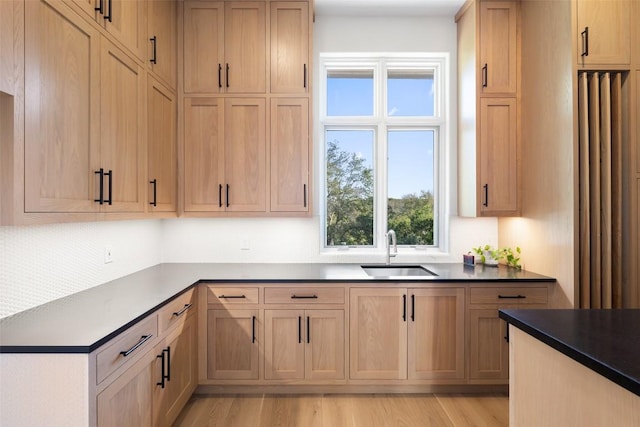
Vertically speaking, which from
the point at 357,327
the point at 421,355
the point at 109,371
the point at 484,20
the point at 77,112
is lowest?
the point at 421,355

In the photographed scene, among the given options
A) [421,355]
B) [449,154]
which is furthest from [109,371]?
[449,154]

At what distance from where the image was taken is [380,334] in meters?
2.68

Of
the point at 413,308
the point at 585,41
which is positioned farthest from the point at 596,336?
the point at 585,41

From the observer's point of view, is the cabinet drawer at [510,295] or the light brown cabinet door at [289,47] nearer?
the cabinet drawer at [510,295]

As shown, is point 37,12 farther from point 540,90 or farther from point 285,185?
point 540,90

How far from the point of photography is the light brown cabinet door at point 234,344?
2.64 meters

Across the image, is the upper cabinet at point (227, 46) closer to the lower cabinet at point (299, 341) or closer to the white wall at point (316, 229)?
the white wall at point (316, 229)

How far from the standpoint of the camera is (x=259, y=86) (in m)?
2.98

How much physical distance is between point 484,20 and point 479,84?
0.52 meters

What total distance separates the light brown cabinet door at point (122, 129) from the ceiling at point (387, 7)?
170cm

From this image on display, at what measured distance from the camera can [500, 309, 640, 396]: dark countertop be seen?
93 cm

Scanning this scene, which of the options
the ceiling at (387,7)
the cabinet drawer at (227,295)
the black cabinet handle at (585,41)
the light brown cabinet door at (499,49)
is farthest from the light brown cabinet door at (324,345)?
the ceiling at (387,7)

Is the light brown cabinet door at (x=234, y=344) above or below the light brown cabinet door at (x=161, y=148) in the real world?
below

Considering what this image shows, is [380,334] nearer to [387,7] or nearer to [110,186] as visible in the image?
[110,186]
